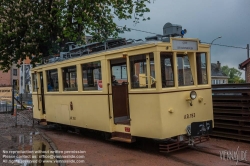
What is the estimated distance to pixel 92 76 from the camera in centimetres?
909

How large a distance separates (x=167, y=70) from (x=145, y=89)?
2.34 ft

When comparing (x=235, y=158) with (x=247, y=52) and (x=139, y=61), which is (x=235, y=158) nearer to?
(x=139, y=61)

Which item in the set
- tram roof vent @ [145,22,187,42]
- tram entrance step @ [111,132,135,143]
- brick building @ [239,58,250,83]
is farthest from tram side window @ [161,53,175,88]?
brick building @ [239,58,250,83]

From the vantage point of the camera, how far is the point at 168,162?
6.92 meters

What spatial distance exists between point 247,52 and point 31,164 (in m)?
37.6

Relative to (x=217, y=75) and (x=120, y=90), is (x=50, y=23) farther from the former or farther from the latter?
(x=217, y=75)

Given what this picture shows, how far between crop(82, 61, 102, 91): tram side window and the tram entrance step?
1.41 metres

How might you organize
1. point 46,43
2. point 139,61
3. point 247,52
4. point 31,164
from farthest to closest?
point 247,52 → point 46,43 → point 139,61 → point 31,164

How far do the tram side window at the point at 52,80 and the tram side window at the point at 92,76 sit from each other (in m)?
2.05

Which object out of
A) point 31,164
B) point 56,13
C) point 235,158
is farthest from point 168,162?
point 56,13

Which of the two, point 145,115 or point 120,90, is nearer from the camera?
point 145,115

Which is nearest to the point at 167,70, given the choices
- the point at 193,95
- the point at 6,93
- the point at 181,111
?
the point at 193,95

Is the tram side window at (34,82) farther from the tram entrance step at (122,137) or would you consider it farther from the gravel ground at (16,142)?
the tram entrance step at (122,137)

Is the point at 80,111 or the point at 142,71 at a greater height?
the point at 142,71
